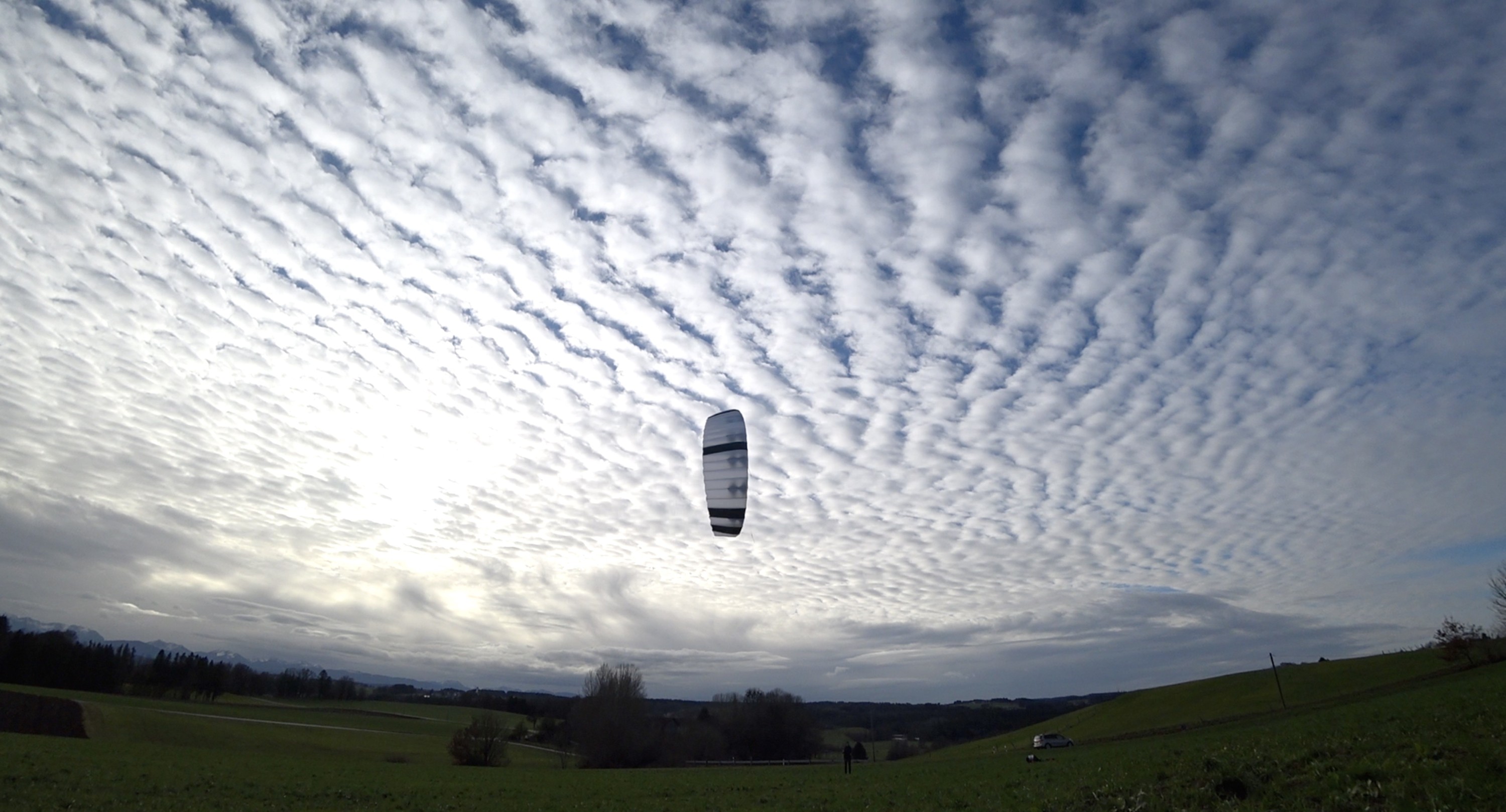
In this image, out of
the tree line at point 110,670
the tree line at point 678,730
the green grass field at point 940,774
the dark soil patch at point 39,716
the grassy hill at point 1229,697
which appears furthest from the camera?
the tree line at point 110,670

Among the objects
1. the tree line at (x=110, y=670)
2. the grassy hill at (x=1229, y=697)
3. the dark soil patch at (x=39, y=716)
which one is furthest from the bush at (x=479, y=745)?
the tree line at (x=110, y=670)

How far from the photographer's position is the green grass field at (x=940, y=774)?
12.5m

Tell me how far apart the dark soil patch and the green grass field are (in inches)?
67.2

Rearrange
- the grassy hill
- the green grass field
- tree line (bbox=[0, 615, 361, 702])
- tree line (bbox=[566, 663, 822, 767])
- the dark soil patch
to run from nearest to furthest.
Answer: the green grass field < the dark soil patch < the grassy hill < tree line (bbox=[566, 663, 822, 767]) < tree line (bbox=[0, 615, 361, 702])

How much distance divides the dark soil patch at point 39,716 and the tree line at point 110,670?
143ft

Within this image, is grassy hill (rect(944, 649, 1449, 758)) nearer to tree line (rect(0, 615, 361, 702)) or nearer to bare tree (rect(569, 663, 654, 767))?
bare tree (rect(569, 663, 654, 767))

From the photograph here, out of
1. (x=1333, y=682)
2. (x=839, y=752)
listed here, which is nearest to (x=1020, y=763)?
(x=1333, y=682)

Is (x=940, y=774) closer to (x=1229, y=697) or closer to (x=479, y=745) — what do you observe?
(x=479, y=745)

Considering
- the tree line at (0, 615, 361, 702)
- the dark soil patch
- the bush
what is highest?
the tree line at (0, 615, 361, 702)

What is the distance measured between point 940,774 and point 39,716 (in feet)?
217

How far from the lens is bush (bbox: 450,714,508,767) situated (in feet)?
211

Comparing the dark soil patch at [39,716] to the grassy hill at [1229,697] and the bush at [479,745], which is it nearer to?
the bush at [479,745]

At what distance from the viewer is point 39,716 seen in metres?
54.8

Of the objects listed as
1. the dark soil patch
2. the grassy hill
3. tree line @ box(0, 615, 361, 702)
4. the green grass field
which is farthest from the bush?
tree line @ box(0, 615, 361, 702)
